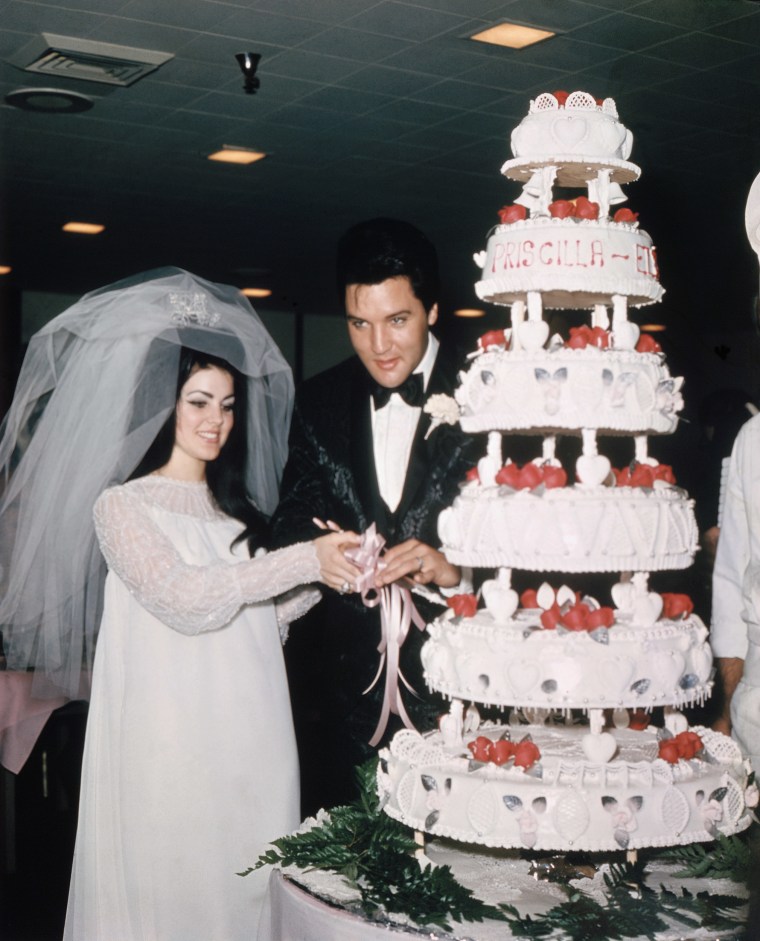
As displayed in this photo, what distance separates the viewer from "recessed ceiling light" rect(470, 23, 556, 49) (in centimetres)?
530

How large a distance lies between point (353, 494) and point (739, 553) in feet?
3.35

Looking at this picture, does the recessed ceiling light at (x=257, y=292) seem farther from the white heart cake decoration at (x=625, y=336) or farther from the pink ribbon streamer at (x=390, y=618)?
the white heart cake decoration at (x=625, y=336)

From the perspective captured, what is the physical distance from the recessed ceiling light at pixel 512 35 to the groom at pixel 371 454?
2617 millimetres

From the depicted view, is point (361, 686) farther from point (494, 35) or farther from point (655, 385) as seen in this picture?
point (494, 35)

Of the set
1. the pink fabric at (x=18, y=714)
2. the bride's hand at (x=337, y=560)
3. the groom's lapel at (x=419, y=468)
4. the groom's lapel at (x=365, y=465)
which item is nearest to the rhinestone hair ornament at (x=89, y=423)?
the groom's lapel at (x=365, y=465)

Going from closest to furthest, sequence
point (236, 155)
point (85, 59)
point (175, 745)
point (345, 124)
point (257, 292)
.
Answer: point (175, 745), point (85, 59), point (345, 124), point (236, 155), point (257, 292)

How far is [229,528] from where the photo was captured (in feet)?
10.5

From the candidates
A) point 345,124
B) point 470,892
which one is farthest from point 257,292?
point 470,892

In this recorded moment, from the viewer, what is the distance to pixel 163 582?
9.41 ft

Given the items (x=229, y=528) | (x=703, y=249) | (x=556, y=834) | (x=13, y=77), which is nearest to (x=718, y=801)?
(x=556, y=834)

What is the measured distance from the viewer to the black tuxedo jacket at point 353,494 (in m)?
3.07

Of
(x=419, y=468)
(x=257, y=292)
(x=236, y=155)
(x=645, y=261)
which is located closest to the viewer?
(x=645, y=261)

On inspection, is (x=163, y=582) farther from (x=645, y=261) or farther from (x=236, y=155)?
(x=236, y=155)

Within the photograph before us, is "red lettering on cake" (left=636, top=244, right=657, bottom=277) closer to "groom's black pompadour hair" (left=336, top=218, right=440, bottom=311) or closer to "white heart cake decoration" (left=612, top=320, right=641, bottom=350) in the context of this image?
"white heart cake decoration" (left=612, top=320, right=641, bottom=350)
